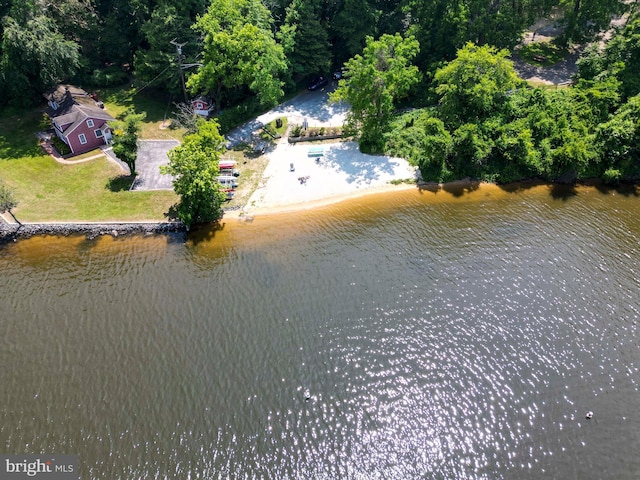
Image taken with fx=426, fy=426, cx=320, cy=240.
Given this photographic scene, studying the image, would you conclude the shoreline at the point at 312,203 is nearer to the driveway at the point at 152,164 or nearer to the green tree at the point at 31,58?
the driveway at the point at 152,164

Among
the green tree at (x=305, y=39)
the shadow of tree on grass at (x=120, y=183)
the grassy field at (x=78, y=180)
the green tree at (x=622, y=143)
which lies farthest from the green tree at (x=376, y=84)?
the shadow of tree on grass at (x=120, y=183)

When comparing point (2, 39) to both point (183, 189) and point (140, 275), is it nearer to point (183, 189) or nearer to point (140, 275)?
point (183, 189)

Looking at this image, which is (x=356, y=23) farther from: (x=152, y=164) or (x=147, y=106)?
(x=152, y=164)

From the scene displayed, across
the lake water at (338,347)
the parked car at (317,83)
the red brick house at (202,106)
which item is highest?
the parked car at (317,83)

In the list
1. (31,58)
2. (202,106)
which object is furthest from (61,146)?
(202,106)

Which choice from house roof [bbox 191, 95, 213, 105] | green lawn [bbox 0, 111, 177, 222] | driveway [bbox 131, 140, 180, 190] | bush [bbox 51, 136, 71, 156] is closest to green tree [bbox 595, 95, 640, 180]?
house roof [bbox 191, 95, 213, 105]

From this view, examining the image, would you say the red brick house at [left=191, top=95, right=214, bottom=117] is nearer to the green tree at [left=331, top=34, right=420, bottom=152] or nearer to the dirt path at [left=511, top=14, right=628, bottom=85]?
the green tree at [left=331, top=34, right=420, bottom=152]
